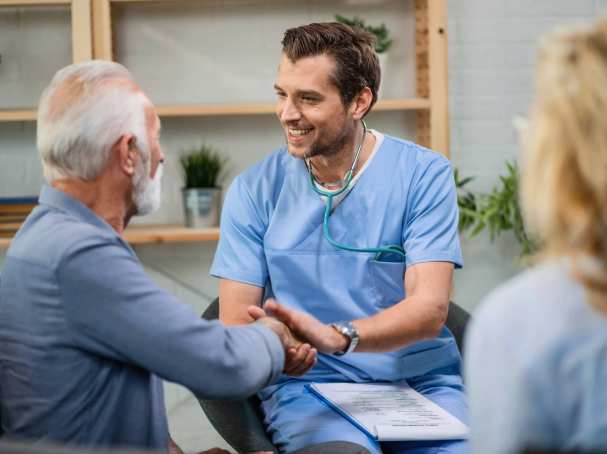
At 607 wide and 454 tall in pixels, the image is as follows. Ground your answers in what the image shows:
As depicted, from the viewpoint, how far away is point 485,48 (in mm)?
3502

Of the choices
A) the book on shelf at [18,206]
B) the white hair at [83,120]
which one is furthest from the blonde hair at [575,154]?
the book on shelf at [18,206]

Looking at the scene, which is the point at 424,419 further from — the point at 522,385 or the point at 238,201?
the point at 522,385

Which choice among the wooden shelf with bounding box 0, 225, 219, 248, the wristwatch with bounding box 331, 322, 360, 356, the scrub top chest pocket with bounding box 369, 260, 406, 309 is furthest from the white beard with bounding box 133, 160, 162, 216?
the wooden shelf with bounding box 0, 225, 219, 248

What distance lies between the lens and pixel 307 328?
180cm

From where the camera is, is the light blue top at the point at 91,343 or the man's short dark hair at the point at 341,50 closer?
the light blue top at the point at 91,343

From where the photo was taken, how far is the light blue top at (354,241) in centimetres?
207

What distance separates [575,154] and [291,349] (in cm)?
96

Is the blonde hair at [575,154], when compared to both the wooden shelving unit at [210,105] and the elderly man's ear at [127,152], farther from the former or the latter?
the wooden shelving unit at [210,105]

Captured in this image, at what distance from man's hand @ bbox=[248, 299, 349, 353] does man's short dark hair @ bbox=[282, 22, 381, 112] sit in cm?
66

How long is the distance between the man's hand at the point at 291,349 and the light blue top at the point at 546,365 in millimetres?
819

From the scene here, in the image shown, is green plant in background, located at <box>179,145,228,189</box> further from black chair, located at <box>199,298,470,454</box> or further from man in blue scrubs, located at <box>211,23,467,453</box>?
black chair, located at <box>199,298,470,454</box>

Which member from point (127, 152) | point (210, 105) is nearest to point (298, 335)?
point (127, 152)

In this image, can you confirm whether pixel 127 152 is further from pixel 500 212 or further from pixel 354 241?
pixel 500 212

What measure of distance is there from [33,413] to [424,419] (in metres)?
0.79
